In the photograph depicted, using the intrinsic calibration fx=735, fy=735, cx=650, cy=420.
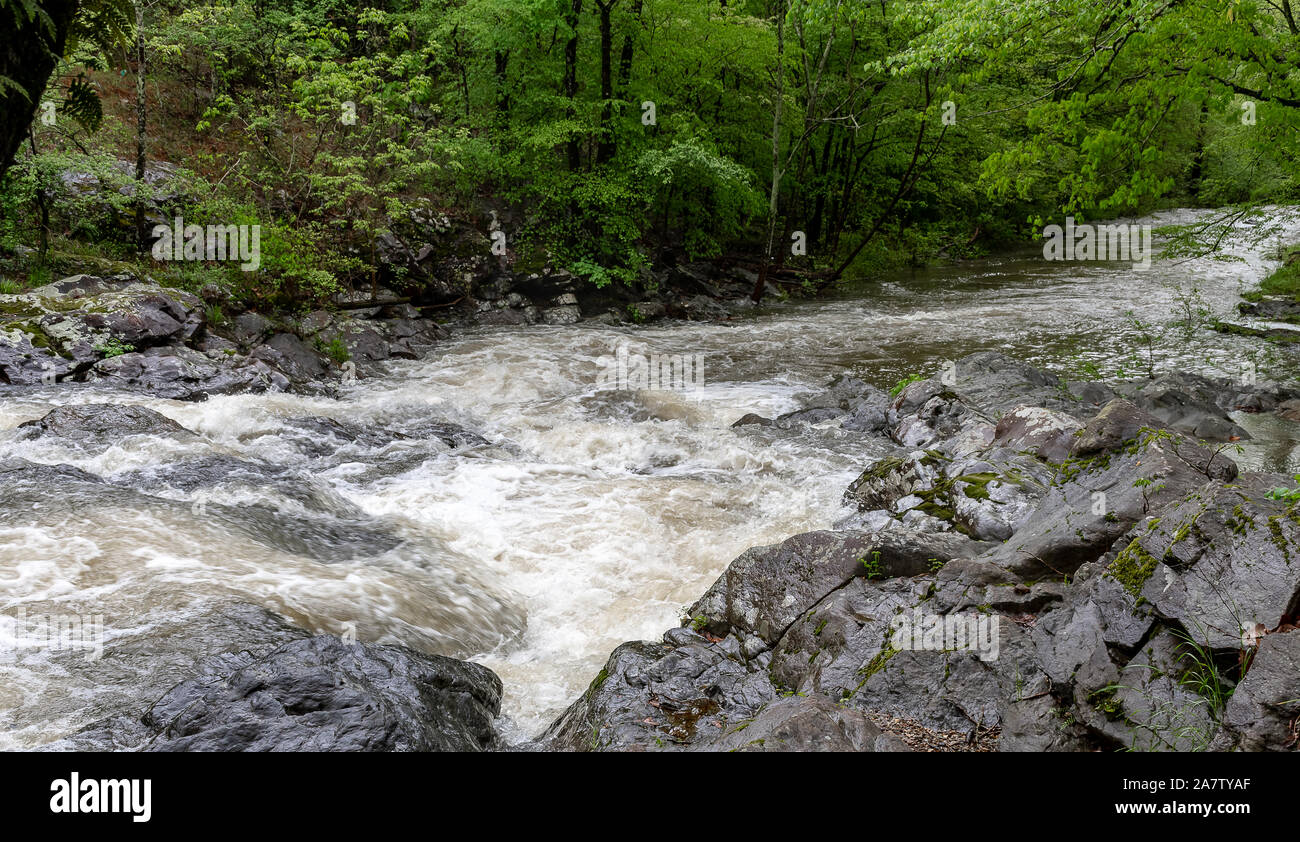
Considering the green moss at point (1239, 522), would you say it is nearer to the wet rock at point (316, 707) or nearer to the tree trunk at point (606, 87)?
the wet rock at point (316, 707)

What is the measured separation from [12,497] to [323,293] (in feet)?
31.6

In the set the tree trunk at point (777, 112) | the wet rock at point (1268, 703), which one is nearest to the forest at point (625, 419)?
the wet rock at point (1268, 703)

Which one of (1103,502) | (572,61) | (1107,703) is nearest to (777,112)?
(572,61)

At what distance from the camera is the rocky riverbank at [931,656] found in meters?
3.22

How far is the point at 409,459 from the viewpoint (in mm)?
9922

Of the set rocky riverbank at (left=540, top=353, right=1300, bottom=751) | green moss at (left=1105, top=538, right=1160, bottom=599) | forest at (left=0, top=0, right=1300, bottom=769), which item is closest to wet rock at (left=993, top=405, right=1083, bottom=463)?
forest at (left=0, top=0, right=1300, bottom=769)

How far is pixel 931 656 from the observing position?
4078mm

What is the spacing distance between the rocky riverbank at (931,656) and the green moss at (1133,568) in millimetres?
12

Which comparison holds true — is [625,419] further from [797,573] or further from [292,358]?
[797,573]

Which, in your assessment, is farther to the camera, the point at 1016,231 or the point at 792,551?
the point at 1016,231

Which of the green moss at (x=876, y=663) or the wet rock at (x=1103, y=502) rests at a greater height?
the wet rock at (x=1103, y=502)

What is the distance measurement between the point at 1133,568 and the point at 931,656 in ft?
3.69
